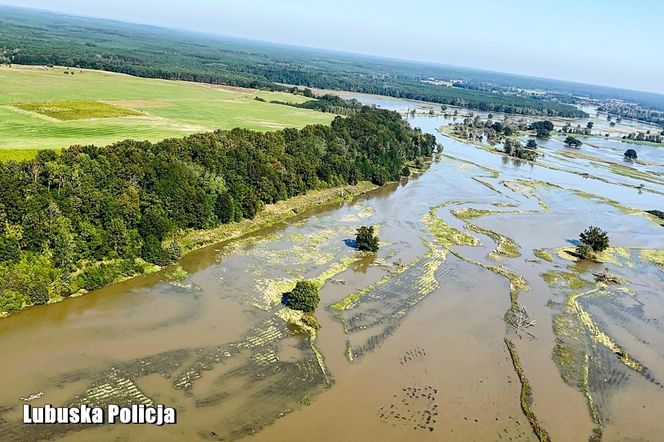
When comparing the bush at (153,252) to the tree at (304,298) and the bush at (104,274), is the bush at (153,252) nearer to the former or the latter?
the bush at (104,274)

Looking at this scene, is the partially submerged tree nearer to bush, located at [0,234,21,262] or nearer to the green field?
bush, located at [0,234,21,262]

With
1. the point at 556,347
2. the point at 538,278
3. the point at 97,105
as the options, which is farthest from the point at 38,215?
the point at 97,105

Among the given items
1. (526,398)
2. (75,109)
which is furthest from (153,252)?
(75,109)

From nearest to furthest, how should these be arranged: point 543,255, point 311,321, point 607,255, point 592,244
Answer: point 311,321
point 543,255
point 592,244
point 607,255

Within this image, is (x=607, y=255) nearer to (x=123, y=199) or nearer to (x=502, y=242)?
(x=502, y=242)

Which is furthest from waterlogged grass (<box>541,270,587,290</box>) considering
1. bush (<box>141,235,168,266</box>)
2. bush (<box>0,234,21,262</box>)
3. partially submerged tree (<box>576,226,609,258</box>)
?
bush (<box>0,234,21,262</box>)

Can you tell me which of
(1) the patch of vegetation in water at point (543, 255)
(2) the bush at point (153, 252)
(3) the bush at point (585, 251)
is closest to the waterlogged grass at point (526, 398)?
(1) the patch of vegetation in water at point (543, 255)
